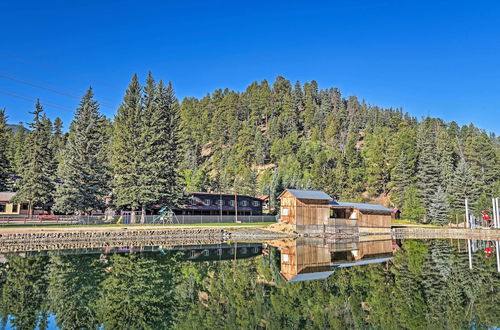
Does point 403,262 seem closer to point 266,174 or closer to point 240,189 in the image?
point 240,189

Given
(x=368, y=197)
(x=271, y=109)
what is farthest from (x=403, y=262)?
(x=271, y=109)

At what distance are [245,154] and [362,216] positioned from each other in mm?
66394

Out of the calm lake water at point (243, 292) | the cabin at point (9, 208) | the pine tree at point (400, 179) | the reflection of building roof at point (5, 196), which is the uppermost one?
the pine tree at point (400, 179)

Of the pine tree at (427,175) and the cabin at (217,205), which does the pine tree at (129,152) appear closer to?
the cabin at (217,205)

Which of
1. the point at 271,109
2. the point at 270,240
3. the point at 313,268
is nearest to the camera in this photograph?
the point at 313,268

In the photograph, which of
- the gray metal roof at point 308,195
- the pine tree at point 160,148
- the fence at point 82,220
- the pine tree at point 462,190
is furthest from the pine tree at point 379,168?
the pine tree at point 160,148

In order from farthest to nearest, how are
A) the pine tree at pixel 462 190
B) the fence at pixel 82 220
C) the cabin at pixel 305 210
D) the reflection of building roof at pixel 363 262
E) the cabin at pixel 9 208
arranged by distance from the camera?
the pine tree at pixel 462 190
the cabin at pixel 9 208
the cabin at pixel 305 210
the fence at pixel 82 220
the reflection of building roof at pixel 363 262

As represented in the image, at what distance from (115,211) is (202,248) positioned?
23932mm

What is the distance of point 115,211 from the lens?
5544 centimetres

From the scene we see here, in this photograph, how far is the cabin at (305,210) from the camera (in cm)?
4862

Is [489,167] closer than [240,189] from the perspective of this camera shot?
Yes

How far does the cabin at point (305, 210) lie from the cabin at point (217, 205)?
1464 centimetres

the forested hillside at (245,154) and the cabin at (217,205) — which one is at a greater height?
the forested hillside at (245,154)

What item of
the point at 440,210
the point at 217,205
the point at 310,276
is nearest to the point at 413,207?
the point at 440,210
